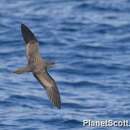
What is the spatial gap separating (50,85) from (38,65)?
20.7 inches

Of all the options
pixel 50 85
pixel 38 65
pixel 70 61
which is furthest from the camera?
pixel 70 61

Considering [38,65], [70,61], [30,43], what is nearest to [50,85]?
[38,65]

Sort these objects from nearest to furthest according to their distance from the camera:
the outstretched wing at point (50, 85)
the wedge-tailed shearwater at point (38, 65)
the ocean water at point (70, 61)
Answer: the wedge-tailed shearwater at point (38, 65) → the outstretched wing at point (50, 85) → the ocean water at point (70, 61)

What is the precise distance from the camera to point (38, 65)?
14.6 m

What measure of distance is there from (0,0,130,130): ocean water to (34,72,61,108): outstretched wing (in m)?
1.22

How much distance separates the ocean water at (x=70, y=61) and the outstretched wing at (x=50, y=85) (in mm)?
1218

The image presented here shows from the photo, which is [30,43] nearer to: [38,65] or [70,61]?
[38,65]

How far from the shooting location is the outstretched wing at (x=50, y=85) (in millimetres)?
14730

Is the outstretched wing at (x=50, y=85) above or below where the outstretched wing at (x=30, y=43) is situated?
below

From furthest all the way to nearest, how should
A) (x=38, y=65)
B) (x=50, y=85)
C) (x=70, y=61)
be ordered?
(x=70, y=61) → (x=50, y=85) → (x=38, y=65)

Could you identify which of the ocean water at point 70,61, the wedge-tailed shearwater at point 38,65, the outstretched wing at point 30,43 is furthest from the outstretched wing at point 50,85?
the ocean water at point 70,61

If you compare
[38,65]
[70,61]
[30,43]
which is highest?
[70,61]

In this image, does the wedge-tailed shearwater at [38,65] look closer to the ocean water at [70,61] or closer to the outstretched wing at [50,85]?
the outstretched wing at [50,85]

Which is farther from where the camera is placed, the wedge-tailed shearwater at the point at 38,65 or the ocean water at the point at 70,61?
the ocean water at the point at 70,61
